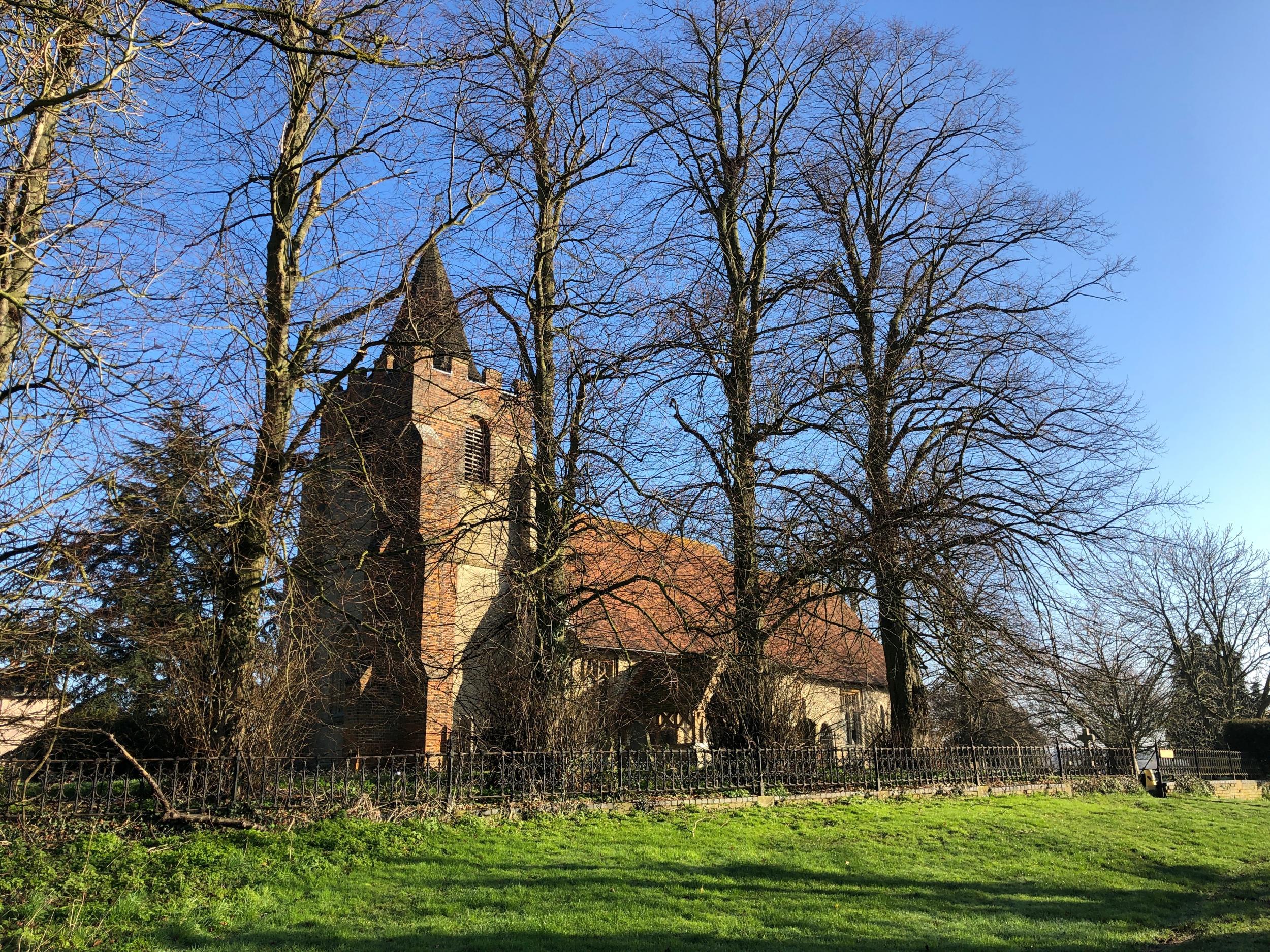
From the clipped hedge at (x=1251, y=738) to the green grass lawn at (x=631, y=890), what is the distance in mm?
21847

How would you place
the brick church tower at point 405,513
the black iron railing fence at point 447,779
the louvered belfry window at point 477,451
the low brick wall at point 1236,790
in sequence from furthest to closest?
the low brick wall at point 1236,790, the louvered belfry window at point 477,451, the brick church tower at point 405,513, the black iron railing fence at point 447,779

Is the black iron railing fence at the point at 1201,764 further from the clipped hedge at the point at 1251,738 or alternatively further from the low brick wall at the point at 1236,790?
the clipped hedge at the point at 1251,738

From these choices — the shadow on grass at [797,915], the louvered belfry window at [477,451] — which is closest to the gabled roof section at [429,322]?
the louvered belfry window at [477,451]

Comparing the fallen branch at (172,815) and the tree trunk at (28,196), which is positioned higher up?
the tree trunk at (28,196)

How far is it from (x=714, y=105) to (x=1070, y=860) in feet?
53.6

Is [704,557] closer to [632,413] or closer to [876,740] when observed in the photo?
[632,413]

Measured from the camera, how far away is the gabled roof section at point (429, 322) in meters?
12.9

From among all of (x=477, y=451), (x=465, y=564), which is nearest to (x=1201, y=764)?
(x=477, y=451)

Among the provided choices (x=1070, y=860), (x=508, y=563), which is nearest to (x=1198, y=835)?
(x=1070, y=860)

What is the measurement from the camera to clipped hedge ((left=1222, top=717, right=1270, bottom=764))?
31.3 m

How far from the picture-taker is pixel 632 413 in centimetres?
1444

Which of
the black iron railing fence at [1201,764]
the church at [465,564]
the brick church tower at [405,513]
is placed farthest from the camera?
the black iron railing fence at [1201,764]

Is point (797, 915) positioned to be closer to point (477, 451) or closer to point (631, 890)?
point (631, 890)

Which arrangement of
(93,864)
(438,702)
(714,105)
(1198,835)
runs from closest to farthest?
(93,864)
(1198,835)
(714,105)
(438,702)
